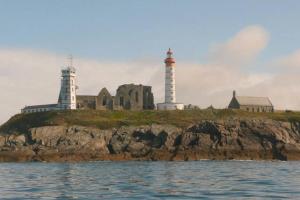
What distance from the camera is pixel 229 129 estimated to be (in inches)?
4097

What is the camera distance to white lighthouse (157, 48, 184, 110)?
14175 centimetres

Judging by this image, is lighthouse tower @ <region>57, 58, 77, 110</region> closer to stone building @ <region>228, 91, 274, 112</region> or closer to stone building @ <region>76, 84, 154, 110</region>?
stone building @ <region>76, 84, 154, 110</region>

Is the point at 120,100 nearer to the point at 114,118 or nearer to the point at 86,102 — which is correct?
the point at 86,102

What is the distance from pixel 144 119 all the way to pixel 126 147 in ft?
70.3

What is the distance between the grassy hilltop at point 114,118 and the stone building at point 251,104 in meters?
13.7

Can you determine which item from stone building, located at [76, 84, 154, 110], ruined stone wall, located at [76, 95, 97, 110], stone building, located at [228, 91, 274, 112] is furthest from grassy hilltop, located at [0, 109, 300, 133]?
stone building, located at [228, 91, 274, 112]

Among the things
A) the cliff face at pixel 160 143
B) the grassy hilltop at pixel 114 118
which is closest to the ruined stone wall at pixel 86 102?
the grassy hilltop at pixel 114 118

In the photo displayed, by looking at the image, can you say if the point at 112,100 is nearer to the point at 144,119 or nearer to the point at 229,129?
the point at 144,119

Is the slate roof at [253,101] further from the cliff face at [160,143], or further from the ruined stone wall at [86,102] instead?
the ruined stone wall at [86,102]

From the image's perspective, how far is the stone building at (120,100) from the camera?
456 feet

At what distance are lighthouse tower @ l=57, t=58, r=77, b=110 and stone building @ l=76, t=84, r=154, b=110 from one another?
13.7 ft

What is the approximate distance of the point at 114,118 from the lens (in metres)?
126

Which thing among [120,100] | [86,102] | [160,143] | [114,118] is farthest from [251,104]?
[160,143]

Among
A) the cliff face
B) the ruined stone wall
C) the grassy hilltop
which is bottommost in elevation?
the cliff face
